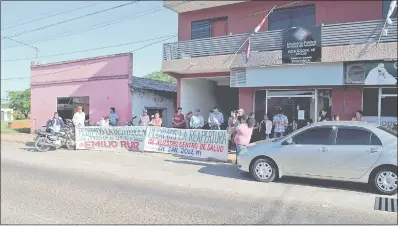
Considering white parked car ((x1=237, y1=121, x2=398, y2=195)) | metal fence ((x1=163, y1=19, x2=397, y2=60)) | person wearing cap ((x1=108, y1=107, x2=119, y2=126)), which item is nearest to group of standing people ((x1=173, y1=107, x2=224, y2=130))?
metal fence ((x1=163, y1=19, x2=397, y2=60))

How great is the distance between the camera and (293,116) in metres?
13.5

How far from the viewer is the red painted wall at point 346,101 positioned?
12.2 m

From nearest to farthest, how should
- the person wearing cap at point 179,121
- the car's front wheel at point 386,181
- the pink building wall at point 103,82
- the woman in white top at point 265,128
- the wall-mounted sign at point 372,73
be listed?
1. the car's front wheel at point 386,181
2. the wall-mounted sign at point 372,73
3. the woman in white top at point 265,128
4. the person wearing cap at point 179,121
5. the pink building wall at point 103,82

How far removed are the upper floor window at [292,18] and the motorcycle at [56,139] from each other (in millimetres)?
9411

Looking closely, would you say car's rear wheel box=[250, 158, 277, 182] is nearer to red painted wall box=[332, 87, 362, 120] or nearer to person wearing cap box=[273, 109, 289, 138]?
person wearing cap box=[273, 109, 289, 138]

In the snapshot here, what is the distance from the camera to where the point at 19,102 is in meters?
1.43

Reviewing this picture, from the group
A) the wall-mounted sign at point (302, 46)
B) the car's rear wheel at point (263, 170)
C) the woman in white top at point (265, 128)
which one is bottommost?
the car's rear wheel at point (263, 170)

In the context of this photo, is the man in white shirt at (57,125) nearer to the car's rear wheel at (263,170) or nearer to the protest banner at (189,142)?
the protest banner at (189,142)

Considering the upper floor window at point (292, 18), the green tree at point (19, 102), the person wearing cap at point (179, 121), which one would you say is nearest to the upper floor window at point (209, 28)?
the upper floor window at point (292, 18)

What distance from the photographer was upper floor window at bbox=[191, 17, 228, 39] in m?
15.8

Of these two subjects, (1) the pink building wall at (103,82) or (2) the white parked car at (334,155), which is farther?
(1) the pink building wall at (103,82)

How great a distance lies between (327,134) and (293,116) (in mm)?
6102

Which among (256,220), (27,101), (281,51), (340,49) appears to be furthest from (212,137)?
(27,101)

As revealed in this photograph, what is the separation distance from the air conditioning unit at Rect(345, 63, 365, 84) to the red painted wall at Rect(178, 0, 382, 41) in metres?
2.02
